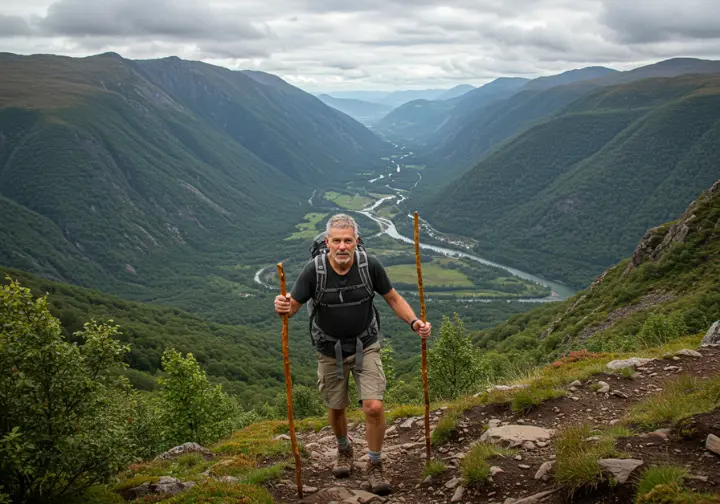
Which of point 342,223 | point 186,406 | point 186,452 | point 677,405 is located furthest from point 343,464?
point 186,406

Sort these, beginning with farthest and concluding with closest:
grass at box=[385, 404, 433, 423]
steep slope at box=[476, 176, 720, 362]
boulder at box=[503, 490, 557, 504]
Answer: steep slope at box=[476, 176, 720, 362] → grass at box=[385, 404, 433, 423] → boulder at box=[503, 490, 557, 504]

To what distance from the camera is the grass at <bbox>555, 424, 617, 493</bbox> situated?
7.41 m

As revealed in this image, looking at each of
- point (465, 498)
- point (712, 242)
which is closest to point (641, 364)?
point (465, 498)

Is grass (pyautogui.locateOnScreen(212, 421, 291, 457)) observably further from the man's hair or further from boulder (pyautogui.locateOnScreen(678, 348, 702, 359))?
boulder (pyautogui.locateOnScreen(678, 348, 702, 359))

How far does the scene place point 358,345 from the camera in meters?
9.65

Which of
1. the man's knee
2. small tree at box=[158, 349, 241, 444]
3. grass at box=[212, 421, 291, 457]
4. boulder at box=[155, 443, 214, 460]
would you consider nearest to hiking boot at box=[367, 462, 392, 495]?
the man's knee

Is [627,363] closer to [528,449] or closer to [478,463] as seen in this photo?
[528,449]

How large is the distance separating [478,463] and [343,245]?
427 centimetres

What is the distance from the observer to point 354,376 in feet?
32.8

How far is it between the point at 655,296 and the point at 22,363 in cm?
4585

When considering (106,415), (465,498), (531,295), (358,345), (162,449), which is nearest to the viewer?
(465,498)

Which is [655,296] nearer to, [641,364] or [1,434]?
[641,364]

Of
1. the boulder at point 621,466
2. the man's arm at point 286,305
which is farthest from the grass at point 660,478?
the man's arm at point 286,305

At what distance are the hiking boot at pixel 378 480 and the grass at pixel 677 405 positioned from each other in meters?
4.35
